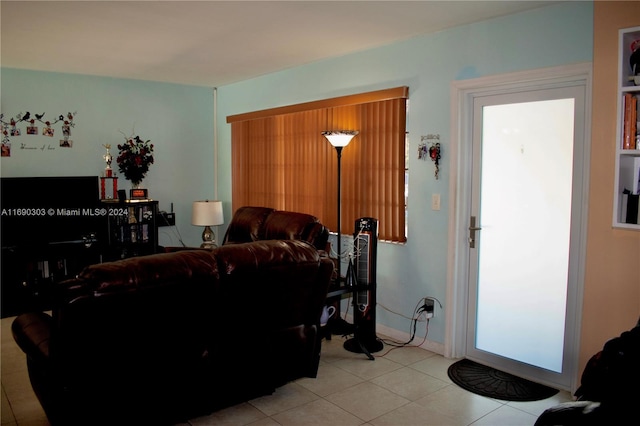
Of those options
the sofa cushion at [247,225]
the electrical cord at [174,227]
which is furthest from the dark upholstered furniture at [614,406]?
the electrical cord at [174,227]

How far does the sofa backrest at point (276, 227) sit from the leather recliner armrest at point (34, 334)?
88.3 inches

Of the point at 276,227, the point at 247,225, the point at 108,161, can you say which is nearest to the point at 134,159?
the point at 108,161

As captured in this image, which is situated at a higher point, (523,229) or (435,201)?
(435,201)

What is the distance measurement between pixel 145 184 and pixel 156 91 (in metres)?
1.17

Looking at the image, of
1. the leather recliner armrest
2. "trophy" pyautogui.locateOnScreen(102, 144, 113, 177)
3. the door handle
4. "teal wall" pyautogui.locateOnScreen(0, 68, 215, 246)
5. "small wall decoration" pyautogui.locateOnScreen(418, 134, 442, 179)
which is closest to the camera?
the leather recliner armrest

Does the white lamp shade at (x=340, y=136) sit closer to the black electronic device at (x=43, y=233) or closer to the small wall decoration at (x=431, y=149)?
the small wall decoration at (x=431, y=149)

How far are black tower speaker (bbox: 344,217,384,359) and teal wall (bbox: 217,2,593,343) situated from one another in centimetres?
37

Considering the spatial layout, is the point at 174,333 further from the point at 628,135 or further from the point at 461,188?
the point at 628,135

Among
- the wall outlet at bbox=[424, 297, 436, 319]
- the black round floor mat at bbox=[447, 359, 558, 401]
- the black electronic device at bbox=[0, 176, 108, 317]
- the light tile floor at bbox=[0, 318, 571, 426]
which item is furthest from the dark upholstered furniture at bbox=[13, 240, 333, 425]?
the black electronic device at bbox=[0, 176, 108, 317]

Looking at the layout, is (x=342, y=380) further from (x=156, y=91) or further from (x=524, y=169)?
(x=156, y=91)

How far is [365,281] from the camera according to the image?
13.4 feet

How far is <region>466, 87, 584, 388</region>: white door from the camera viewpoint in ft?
11.0

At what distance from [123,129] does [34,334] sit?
399 cm

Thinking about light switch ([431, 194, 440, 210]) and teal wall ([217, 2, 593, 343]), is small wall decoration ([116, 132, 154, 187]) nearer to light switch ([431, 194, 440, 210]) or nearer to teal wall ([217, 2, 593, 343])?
teal wall ([217, 2, 593, 343])
